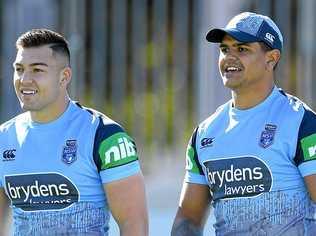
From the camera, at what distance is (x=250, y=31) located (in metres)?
5.18

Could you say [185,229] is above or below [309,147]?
below

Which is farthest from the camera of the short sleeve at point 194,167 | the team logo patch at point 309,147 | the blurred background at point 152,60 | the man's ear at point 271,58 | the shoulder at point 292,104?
the blurred background at point 152,60

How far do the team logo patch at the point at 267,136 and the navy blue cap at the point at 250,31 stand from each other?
355 millimetres

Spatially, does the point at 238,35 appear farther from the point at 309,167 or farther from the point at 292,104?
the point at 309,167

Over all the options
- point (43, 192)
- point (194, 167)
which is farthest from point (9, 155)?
point (194, 167)

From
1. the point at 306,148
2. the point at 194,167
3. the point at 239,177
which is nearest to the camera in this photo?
the point at 306,148

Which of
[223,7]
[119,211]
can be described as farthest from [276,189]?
[223,7]

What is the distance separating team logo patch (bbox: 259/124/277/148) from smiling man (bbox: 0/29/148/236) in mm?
530

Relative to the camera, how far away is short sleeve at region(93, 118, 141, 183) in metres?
5.12

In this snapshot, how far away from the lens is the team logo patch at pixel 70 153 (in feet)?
16.9

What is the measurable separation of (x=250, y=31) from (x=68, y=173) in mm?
947

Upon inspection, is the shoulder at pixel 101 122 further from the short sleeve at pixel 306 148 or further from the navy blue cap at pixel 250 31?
the short sleeve at pixel 306 148

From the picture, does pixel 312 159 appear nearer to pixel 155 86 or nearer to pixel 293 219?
pixel 293 219

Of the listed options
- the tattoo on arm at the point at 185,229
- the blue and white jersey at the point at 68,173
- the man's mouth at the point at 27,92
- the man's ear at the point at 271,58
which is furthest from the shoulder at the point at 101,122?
the man's ear at the point at 271,58
